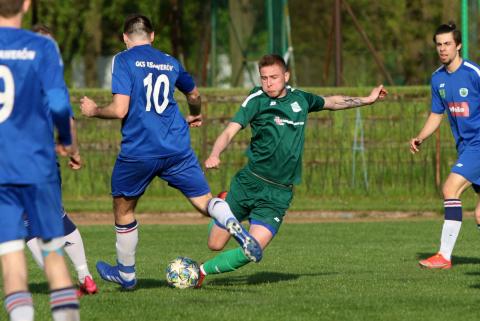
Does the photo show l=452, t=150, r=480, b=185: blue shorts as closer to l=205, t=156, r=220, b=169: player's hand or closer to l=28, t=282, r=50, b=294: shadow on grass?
l=205, t=156, r=220, b=169: player's hand

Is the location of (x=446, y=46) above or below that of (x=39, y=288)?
above

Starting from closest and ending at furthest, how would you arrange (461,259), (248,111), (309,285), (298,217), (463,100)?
1. (248,111)
2. (309,285)
3. (463,100)
4. (461,259)
5. (298,217)

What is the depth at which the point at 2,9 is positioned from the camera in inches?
259

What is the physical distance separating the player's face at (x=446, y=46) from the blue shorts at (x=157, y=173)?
11.0ft

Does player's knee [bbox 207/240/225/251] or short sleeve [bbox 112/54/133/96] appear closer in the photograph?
short sleeve [bbox 112/54/133/96]

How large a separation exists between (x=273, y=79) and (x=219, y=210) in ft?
4.64

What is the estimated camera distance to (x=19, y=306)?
21.7 ft

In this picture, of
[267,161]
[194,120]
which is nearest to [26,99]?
[267,161]

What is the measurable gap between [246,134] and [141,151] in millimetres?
12645

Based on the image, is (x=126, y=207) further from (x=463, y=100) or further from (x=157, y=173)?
(x=463, y=100)

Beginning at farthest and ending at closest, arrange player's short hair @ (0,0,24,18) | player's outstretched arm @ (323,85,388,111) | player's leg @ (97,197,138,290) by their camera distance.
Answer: player's outstretched arm @ (323,85,388,111), player's leg @ (97,197,138,290), player's short hair @ (0,0,24,18)

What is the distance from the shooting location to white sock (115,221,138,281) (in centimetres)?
1012

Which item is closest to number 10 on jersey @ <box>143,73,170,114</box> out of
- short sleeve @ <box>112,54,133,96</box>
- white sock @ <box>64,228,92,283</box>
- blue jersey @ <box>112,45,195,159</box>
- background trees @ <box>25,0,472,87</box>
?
blue jersey @ <box>112,45,195,159</box>

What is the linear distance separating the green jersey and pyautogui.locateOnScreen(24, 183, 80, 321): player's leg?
3670mm
